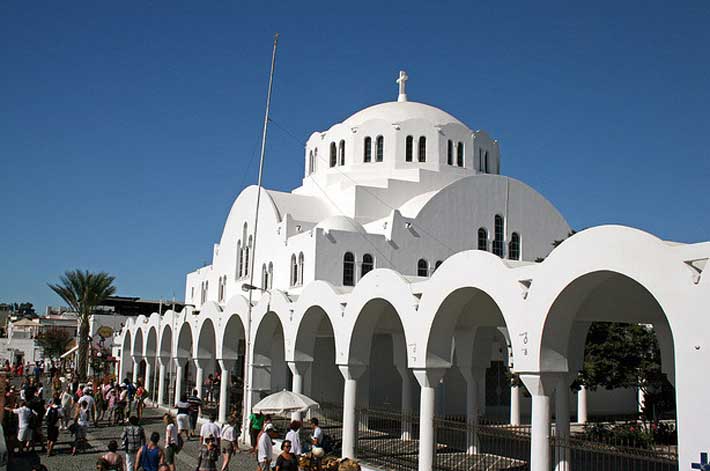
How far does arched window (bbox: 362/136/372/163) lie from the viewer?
29.9 meters

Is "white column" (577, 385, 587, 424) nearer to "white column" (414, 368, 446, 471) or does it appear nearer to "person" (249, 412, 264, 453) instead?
"person" (249, 412, 264, 453)

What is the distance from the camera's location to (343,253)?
2462cm

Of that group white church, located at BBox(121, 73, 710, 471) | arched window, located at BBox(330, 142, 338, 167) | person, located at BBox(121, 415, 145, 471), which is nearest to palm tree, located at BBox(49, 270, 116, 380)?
white church, located at BBox(121, 73, 710, 471)

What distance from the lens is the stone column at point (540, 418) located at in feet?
35.0

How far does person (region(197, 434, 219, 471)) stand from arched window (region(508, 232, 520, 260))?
16.5 meters

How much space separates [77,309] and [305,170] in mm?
14559

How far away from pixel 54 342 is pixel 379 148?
42.8 metres

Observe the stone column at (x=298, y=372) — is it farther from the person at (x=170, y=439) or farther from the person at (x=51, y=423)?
the person at (x=170, y=439)

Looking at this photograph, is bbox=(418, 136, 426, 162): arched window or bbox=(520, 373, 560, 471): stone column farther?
A: bbox=(418, 136, 426, 162): arched window

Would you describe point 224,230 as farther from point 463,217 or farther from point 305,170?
point 463,217

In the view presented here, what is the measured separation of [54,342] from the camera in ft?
201

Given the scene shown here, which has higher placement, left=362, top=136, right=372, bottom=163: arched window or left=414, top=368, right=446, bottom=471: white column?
left=362, top=136, right=372, bottom=163: arched window

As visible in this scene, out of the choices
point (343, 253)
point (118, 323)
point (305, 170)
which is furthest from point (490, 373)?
point (118, 323)

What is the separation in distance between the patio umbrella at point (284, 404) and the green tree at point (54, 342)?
51007mm
